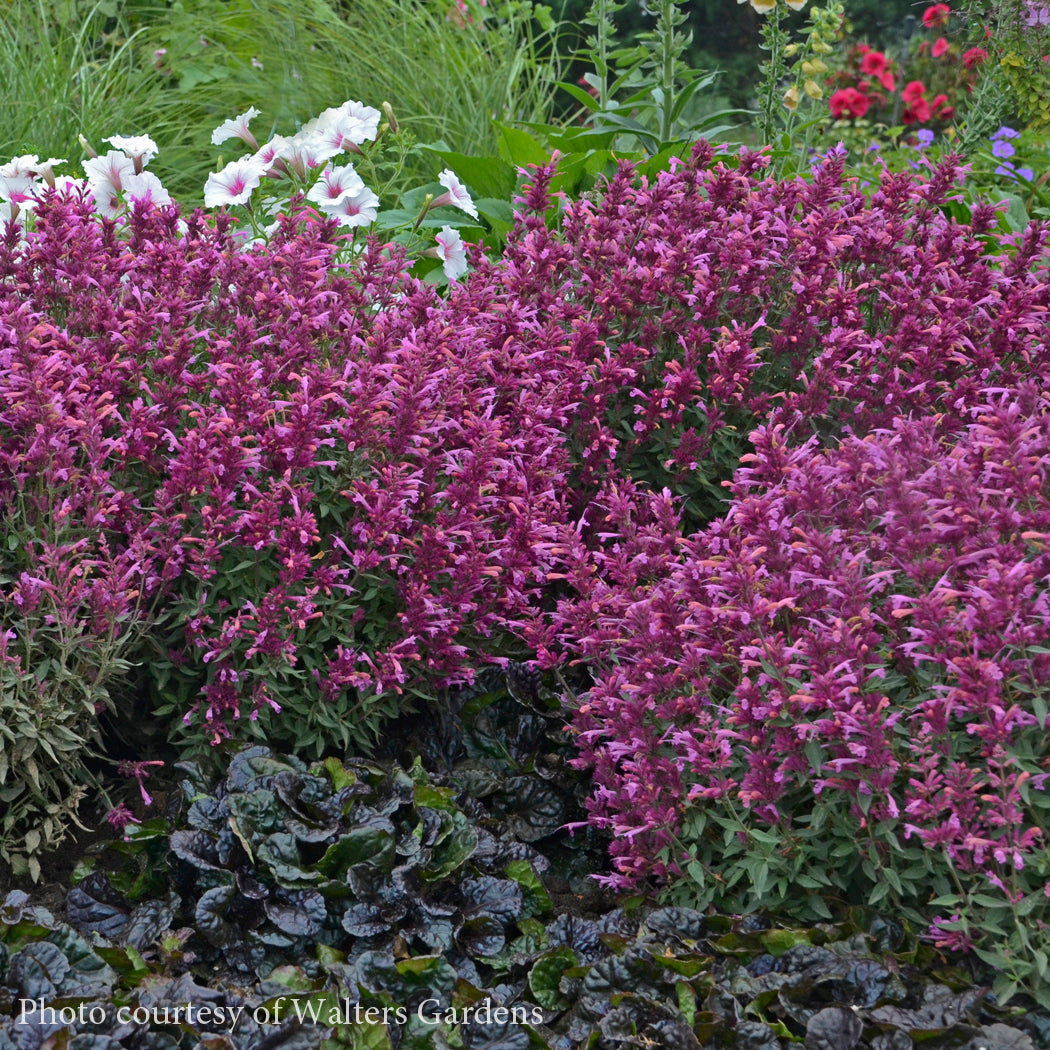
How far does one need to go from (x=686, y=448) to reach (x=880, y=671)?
1.15m

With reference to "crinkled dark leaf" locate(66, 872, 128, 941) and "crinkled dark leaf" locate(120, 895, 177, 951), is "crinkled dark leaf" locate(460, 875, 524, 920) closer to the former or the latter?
"crinkled dark leaf" locate(120, 895, 177, 951)

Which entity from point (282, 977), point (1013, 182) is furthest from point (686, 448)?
point (1013, 182)

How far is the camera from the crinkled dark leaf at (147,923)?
237 centimetres

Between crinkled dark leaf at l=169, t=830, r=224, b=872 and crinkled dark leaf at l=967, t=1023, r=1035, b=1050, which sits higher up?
crinkled dark leaf at l=967, t=1023, r=1035, b=1050

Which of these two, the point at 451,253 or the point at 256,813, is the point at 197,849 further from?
the point at 451,253

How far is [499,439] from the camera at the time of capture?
2.94 m

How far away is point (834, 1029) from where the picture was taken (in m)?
2.02

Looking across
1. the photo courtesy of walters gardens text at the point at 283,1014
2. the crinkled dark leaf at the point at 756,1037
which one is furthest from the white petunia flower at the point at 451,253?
the crinkled dark leaf at the point at 756,1037

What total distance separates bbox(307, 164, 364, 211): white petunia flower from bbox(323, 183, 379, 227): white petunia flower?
0.05ft

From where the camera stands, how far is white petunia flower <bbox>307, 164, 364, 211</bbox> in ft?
11.8

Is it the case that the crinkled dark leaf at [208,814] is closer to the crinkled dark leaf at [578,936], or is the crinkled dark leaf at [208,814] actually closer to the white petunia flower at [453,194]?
the crinkled dark leaf at [578,936]

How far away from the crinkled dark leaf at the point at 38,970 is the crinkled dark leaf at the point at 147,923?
0.58ft

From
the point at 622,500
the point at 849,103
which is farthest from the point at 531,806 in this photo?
the point at 849,103

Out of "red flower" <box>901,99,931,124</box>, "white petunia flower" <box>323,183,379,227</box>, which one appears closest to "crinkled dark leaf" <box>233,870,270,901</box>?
"white petunia flower" <box>323,183,379,227</box>
